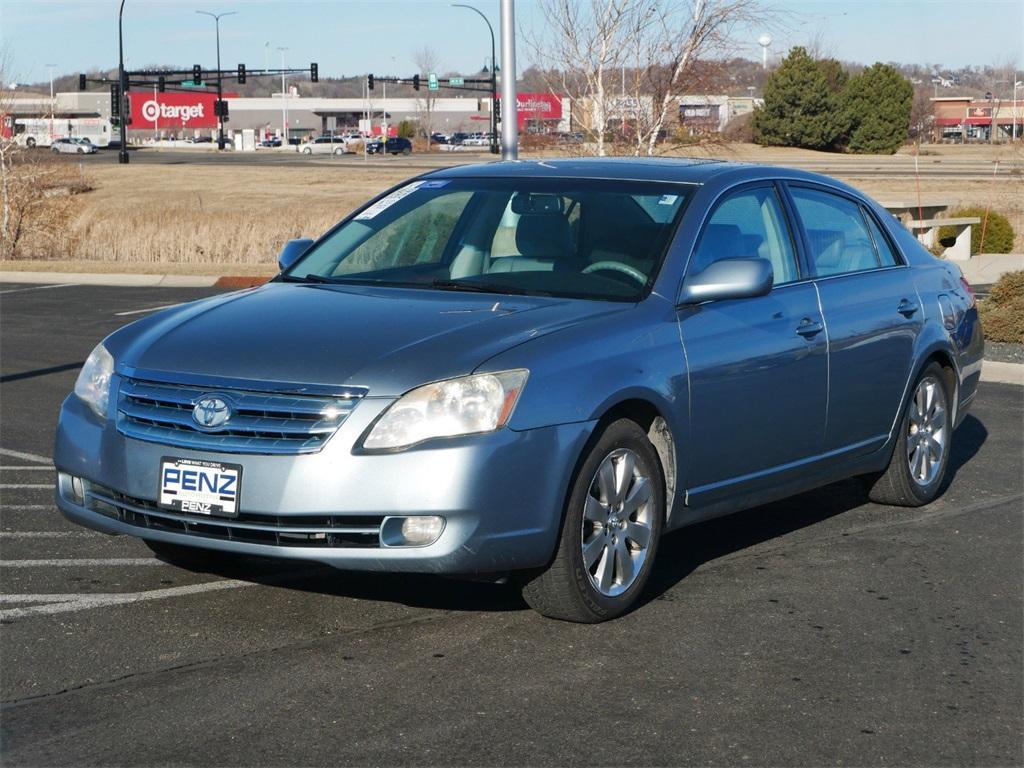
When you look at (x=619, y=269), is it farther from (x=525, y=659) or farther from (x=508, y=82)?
(x=508, y=82)

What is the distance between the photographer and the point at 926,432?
7891mm

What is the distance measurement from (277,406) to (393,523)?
56 centimetres

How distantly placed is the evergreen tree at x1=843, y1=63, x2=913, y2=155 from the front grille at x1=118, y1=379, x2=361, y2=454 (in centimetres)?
8176

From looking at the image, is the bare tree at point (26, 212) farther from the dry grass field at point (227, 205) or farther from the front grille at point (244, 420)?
the front grille at point (244, 420)

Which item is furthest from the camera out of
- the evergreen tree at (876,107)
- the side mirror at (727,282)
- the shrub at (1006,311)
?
the evergreen tree at (876,107)

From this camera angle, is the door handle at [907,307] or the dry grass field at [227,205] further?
the dry grass field at [227,205]

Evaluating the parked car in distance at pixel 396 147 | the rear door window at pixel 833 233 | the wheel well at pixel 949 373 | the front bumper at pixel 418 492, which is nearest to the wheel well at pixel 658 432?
the front bumper at pixel 418 492

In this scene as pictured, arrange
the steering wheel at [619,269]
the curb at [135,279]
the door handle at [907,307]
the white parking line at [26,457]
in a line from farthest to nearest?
the curb at [135,279] → the white parking line at [26,457] → the door handle at [907,307] → the steering wheel at [619,269]

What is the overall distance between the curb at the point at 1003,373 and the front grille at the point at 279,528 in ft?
29.1

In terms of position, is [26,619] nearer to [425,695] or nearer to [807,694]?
[425,695]

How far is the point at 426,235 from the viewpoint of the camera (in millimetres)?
6777

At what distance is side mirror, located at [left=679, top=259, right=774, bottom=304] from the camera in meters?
5.98

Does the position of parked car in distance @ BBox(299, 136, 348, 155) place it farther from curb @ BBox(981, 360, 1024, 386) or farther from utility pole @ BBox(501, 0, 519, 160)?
curb @ BBox(981, 360, 1024, 386)

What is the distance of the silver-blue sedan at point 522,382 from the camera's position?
508 cm
